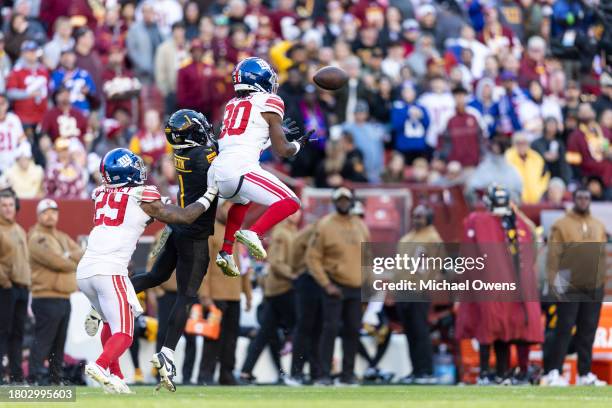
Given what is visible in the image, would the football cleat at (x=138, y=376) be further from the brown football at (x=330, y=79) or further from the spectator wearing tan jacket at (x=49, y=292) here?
the brown football at (x=330, y=79)

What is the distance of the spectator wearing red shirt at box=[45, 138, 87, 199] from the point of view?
18891 mm

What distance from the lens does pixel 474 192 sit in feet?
65.0

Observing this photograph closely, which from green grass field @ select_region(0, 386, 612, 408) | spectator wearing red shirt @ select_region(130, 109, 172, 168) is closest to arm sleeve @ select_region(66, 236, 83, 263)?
green grass field @ select_region(0, 386, 612, 408)

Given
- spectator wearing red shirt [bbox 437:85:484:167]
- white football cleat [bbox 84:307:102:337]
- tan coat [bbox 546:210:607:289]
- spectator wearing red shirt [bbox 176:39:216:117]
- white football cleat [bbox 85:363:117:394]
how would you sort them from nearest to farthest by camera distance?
white football cleat [bbox 85:363:117:394]
white football cleat [bbox 84:307:102:337]
tan coat [bbox 546:210:607:289]
spectator wearing red shirt [bbox 176:39:216:117]
spectator wearing red shirt [bbox 437:85:484:167]

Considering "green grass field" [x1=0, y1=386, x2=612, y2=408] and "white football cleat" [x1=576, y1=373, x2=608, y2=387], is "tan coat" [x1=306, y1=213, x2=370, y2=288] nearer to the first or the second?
"green grass field" [x1=0, y1=386, x2=612, y2=408]

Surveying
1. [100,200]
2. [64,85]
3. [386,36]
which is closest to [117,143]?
[64,85]

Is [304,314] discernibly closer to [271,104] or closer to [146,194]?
[271,104]

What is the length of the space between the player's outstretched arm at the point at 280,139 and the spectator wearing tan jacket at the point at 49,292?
405 centimetres

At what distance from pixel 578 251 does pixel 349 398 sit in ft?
15.5

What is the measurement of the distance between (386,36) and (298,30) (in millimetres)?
1475

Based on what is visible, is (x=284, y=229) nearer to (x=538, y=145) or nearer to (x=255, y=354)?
(x=255, y=354)

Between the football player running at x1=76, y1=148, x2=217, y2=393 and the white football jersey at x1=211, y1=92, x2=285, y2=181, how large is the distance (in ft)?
1.45

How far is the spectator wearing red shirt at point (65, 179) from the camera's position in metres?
18.9

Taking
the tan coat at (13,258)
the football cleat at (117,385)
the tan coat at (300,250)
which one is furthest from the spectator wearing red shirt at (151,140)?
the football cleat at (117,385)
